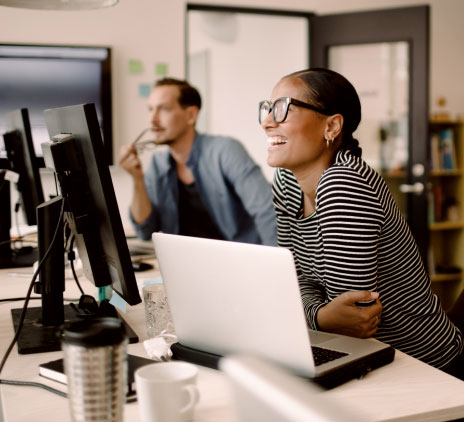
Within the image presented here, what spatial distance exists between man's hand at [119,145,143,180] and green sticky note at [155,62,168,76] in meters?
1.41

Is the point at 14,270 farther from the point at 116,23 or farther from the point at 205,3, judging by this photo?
the point at 205,3

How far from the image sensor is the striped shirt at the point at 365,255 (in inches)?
53.1

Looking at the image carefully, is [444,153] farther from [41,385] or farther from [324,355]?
[41,385]

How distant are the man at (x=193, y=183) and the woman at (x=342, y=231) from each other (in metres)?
1.04

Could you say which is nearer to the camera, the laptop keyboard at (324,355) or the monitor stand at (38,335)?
the laptop keyboard at (324,355)

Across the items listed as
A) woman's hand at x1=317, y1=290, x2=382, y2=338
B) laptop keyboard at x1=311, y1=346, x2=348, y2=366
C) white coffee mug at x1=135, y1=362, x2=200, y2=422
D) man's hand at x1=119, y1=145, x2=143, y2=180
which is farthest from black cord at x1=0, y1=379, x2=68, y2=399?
man's hand at x1=119, y1=145, x2=143, y2=180

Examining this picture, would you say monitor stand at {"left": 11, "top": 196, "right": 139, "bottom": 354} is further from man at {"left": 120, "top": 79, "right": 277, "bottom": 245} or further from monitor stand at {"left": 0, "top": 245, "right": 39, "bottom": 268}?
man at {"left": 120, "top": 79, "right": 277, "bottom": 245}

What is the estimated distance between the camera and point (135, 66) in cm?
406

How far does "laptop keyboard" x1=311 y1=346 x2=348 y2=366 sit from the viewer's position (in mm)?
1018

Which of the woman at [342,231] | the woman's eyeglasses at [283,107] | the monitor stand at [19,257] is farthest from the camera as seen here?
the monitor stand at [19,257]

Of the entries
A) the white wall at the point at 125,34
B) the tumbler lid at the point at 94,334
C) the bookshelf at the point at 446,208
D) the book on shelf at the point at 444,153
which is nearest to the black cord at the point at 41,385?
the tumbler lid at the point at 94,334

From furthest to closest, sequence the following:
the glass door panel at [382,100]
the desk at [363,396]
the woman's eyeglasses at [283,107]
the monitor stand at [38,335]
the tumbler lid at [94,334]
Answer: the glass door panel at [382,100] → the woman's eyeglasses at [283,107] → the monitor stand at [38,335] → the desk at [363,396] → the tumbler lid at [94,334]

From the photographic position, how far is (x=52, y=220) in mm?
1259

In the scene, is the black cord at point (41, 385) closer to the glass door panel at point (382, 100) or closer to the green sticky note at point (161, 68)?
the green sticky note at point (161, 68)
